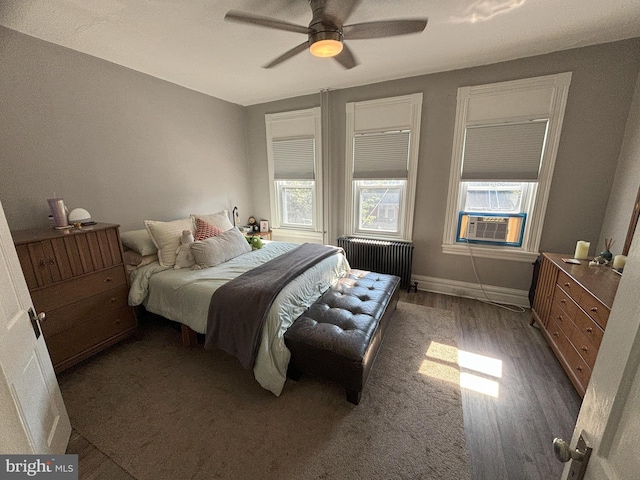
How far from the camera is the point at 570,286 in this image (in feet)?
6.21

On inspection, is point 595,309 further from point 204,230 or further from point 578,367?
point 204,230

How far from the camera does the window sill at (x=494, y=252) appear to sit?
2.77 m

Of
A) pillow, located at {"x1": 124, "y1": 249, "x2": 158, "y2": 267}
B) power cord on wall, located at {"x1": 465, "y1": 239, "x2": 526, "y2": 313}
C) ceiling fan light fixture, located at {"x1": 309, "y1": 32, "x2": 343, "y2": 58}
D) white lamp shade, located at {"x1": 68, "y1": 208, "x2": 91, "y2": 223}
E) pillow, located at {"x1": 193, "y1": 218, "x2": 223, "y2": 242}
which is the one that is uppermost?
ceiling fan light fixture, located at {"x1": 309, "y1": 32, "x2": 343, "y2": 58}

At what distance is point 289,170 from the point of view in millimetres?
3816

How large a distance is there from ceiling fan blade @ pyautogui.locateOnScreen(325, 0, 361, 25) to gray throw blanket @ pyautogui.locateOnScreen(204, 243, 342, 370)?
1749 millimetres

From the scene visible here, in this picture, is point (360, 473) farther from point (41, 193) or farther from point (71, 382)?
point (41, 193)

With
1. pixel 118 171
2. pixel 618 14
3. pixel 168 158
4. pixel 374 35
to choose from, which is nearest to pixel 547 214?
pixel 618 14

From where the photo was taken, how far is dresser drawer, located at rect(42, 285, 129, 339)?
1.77 metres

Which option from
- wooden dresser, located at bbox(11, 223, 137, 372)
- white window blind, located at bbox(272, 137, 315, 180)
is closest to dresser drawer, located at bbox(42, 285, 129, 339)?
wooden dresser, located at bbox(11, 223, 137, 372)

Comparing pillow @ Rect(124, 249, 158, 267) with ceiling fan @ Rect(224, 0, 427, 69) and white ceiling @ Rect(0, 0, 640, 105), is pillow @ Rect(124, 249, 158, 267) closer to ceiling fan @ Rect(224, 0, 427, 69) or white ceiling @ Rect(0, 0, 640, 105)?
white ceiling @ Rect(0, 0, 640, 105)

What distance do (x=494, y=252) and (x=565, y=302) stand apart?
1003 millimetres

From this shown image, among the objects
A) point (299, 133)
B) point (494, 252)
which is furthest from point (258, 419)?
point (299, 133)

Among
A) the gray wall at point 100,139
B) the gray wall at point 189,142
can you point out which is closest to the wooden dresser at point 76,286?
the gray wall at point 100,139

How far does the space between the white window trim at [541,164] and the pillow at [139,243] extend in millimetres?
3219
